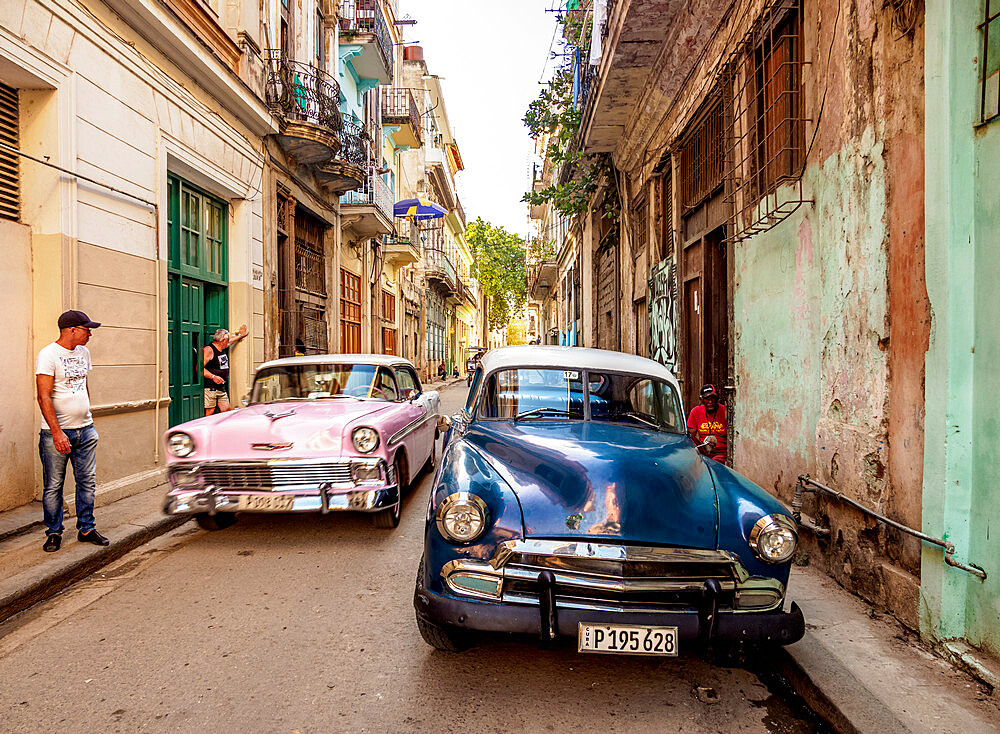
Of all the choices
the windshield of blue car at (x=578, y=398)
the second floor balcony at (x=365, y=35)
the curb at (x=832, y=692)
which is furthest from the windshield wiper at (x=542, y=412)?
the second floor balcony at (x=365, y=35)

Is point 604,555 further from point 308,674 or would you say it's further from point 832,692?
point 308,674

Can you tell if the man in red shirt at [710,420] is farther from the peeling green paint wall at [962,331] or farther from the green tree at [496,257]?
the green tree at [496,257]

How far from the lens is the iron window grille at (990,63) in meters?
2.92

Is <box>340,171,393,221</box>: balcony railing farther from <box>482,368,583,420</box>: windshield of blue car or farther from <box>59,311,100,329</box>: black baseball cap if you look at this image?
<box>482,368,583,420</box>: windshield of blue car

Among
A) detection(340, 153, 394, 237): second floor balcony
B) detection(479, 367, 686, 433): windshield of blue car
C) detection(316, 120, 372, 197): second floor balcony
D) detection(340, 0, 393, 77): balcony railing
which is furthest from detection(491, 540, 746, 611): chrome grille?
detection(340, 0, 393, 77): balcony railing

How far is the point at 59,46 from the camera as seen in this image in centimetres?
598

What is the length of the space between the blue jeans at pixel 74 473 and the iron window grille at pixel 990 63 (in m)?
5.84

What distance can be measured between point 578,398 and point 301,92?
10367 millimetres

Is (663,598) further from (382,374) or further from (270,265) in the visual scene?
(270,265)

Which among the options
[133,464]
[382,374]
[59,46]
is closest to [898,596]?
[382,374]

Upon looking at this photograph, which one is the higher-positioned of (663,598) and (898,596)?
(663,598)

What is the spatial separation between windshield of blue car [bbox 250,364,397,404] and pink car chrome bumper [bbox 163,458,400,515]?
4.69 ft

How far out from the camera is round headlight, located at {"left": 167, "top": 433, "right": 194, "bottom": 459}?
4922 millimetres

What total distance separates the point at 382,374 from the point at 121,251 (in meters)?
3.16
